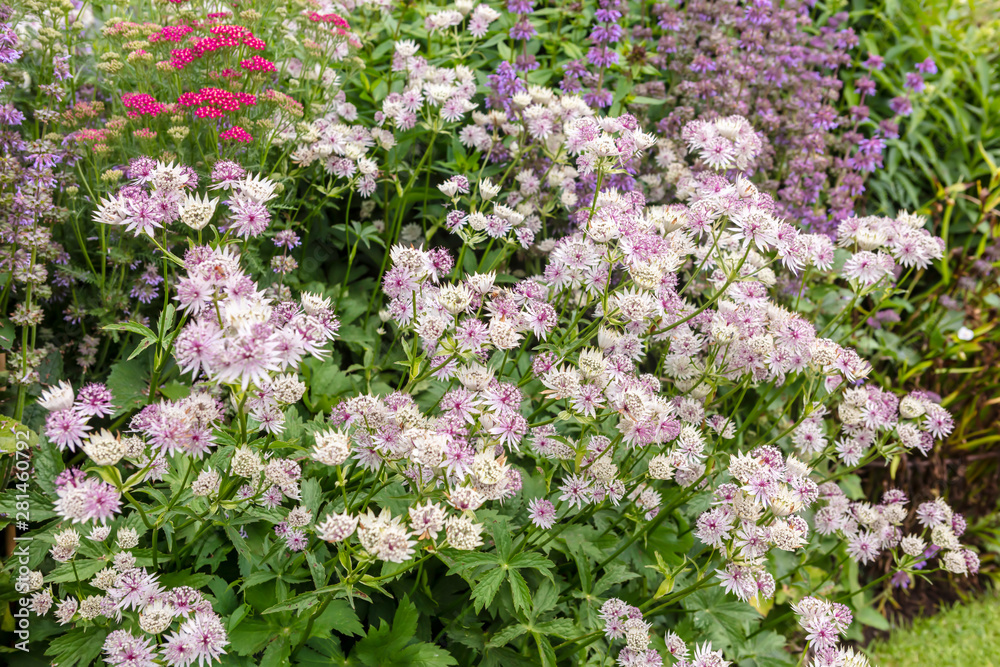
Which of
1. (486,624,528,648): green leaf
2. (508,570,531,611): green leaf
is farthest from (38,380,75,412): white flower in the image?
(486,624,528,648): green leaf

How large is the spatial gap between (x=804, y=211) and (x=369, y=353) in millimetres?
2428

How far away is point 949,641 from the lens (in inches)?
151

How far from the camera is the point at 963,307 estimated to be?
432cm

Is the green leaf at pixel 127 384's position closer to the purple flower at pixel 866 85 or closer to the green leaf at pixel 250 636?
the green leaf at pixel 250 636

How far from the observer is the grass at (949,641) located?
3664 mm

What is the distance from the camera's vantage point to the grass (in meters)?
3.66

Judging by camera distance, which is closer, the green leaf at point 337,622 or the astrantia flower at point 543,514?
the green leaf at point 337,622

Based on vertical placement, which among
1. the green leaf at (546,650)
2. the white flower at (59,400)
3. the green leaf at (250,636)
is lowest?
the green leaf at (546,650)

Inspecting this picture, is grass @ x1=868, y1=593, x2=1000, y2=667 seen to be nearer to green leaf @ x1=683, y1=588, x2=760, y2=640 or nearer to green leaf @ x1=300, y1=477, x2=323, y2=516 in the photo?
green leaf @ x1=683, y1=588, x2=760, y2=640

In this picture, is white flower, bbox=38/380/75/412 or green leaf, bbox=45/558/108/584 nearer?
white flower, bbox=38/380/75/412

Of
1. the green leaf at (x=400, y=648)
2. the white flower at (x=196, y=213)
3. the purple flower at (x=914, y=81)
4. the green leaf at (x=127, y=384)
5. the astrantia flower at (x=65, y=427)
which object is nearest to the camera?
the astrantia flower at (x=65, y=427)

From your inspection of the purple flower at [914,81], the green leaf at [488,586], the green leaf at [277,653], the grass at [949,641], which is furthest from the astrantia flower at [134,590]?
the purple flower at [914,81]

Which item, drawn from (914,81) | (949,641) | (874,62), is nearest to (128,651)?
(949,641)

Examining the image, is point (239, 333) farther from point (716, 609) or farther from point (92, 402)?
point (716, 609)
